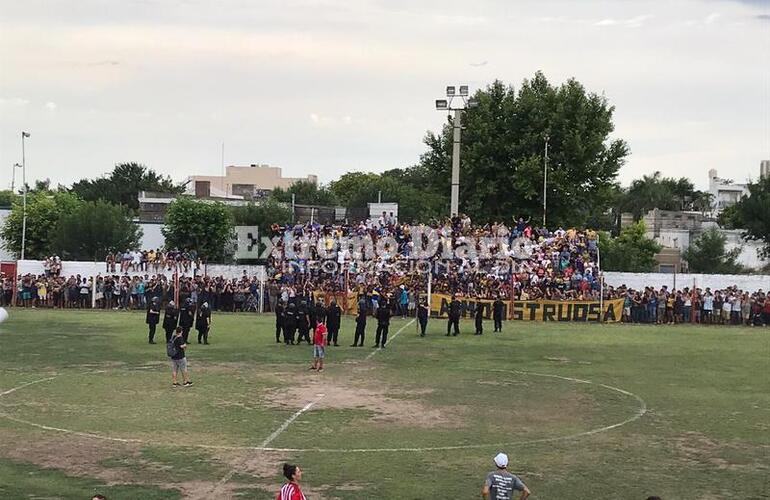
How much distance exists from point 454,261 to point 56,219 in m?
37.8

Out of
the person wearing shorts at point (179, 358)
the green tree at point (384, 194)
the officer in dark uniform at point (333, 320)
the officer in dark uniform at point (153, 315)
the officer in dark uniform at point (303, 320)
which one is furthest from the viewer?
the green tree at point (384, 194)

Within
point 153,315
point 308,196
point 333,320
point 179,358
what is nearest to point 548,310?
point 333,320

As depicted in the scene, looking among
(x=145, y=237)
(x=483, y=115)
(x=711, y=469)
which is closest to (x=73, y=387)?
(x=711, y=469)

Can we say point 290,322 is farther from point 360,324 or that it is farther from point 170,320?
point 170,320

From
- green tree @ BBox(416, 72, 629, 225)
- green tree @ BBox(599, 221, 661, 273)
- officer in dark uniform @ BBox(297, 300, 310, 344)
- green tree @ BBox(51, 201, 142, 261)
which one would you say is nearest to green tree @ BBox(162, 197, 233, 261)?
green tree @ BBox(51, 201, 142, 261)

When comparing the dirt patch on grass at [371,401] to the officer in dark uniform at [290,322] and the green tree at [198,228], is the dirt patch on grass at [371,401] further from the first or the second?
the green tree at [198,228]

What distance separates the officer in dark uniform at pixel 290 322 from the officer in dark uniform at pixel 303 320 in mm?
156

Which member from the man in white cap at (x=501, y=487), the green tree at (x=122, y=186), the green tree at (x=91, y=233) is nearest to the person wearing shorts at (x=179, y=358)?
the man in white cap at (x=501, y=487)

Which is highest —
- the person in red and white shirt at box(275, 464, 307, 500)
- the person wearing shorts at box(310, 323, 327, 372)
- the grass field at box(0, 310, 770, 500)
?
the person wearing shorts at box(310, 323, 327, 372)

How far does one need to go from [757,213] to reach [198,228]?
39.6m

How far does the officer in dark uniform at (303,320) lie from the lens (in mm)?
30828

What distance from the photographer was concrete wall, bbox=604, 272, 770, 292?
4475 centimetres

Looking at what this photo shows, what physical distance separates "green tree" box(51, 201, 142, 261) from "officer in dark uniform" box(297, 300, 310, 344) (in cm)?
3568

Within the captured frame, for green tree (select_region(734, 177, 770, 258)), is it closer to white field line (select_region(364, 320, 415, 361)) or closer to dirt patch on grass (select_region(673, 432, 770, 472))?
white field line (select_region(364, 320, 415, 361))
